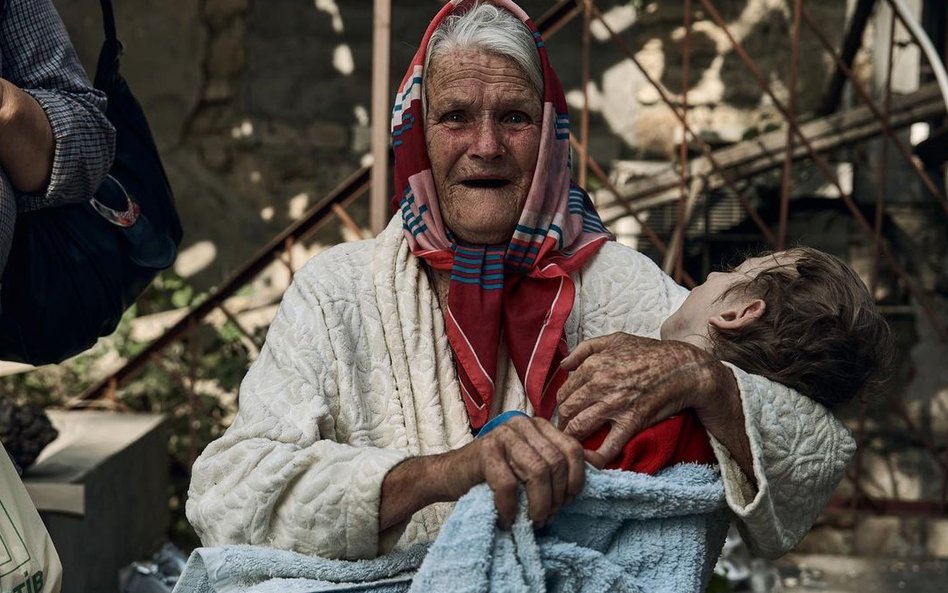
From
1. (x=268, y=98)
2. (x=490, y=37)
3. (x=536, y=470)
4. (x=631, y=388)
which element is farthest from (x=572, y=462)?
(x=268, y=98)

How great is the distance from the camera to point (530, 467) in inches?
73.7

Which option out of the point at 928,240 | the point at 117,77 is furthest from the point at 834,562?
the point at 117,77

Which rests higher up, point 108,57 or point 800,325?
point 108,57

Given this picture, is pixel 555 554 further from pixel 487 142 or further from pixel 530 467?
pixel 487 142

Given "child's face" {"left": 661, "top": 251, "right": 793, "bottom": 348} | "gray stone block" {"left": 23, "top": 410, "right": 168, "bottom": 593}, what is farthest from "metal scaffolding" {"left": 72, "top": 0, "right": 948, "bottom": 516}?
"child's face" {"left": 661, "top": 251, "right": 793, "bottom": 348}

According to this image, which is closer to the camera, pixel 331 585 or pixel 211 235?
pixel 331 585

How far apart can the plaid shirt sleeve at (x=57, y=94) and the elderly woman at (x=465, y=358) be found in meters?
0.50

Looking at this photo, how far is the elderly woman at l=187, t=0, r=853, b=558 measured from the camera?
2.07 m

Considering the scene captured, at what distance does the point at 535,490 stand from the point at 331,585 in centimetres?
43

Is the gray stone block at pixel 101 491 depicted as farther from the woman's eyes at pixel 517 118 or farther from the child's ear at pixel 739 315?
the child's ear at pixel 739 315

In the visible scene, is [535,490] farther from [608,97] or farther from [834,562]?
[608,97]

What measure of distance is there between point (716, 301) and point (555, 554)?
24.2 inches

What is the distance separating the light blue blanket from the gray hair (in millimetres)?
895

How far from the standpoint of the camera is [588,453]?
1990 mm
